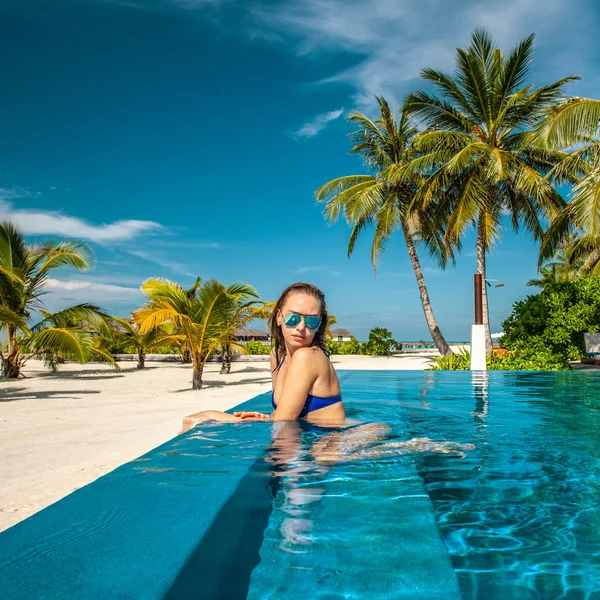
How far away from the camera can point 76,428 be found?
5.65 metres

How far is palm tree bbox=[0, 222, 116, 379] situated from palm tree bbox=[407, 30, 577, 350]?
11134 millimetres

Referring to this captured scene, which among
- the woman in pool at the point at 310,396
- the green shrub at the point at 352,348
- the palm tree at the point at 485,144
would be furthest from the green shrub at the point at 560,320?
the green shrub at the point at 352,348

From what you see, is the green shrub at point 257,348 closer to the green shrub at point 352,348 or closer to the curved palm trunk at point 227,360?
the green shrub at point 352,348

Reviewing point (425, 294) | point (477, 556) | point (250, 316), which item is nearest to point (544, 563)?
point (477, 556)

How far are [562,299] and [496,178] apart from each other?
163 inches

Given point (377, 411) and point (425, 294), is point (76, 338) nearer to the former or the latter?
point (377, 411)

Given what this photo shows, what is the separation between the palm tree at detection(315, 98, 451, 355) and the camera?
59.3ft

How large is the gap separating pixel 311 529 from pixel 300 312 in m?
1.69

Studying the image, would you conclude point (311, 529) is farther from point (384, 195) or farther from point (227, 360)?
point (384, 195)

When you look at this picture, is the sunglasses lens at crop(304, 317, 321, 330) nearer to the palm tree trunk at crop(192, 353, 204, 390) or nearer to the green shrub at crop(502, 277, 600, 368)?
the palm tree trunk at crop(192, 353, 204, 390)

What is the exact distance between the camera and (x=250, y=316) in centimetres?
1276

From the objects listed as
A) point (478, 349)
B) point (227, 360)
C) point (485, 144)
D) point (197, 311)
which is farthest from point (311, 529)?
point (485, 144)

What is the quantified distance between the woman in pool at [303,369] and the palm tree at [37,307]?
972 centimetres

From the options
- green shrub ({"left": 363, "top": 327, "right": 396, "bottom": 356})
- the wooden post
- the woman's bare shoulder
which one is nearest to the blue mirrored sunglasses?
the woman's bare shoulder
